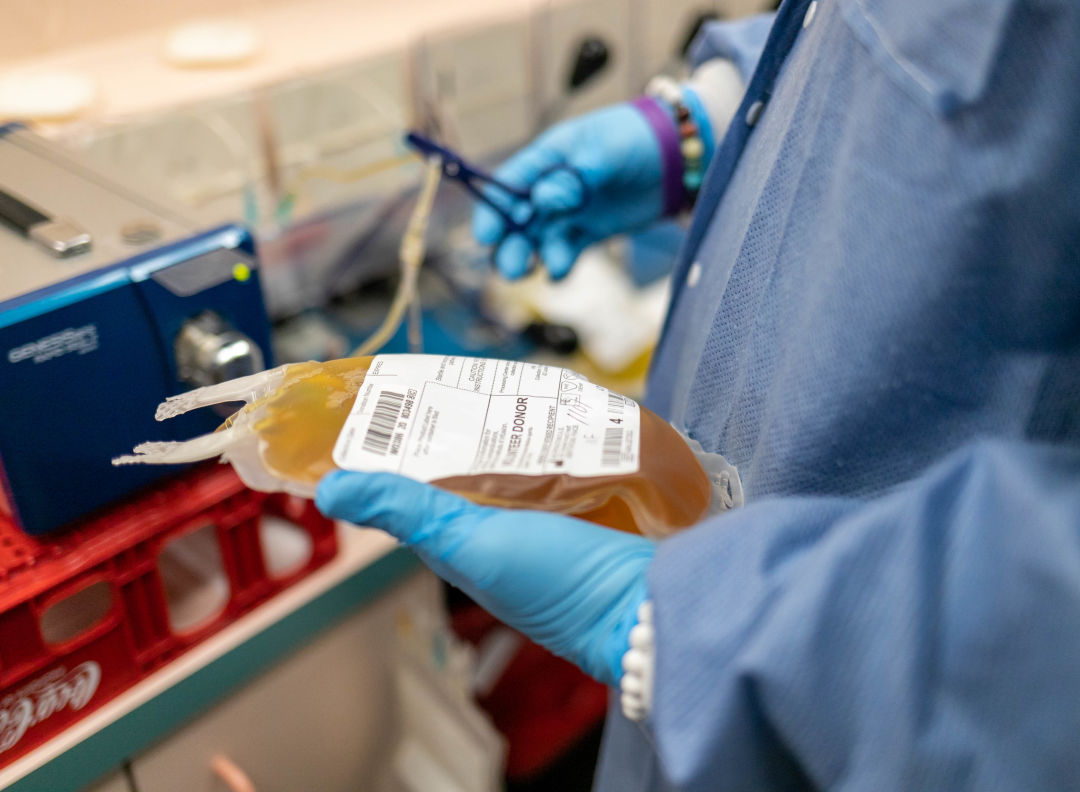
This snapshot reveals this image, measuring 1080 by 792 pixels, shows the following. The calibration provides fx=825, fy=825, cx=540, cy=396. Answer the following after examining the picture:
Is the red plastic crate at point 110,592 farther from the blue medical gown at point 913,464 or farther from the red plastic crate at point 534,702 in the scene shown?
the red plastic crate at point 534,702

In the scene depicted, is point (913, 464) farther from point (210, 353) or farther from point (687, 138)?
point (687, 138)

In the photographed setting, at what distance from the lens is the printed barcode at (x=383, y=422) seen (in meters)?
0.52

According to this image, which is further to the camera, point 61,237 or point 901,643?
point 61,237

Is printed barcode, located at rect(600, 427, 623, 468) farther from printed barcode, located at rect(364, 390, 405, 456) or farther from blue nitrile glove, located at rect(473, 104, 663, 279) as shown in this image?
blue nitrile glove, located at rect(473, 104, 663, 279)

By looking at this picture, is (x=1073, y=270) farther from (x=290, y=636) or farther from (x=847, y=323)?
(x=290, y=636)

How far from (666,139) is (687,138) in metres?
0.03

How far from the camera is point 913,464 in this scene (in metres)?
0.50

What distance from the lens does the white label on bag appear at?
520 millimetres

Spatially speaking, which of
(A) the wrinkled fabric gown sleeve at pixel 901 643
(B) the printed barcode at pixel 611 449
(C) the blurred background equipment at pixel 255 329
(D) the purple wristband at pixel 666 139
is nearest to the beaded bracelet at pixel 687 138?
(D) the purple wristband at pixel 666 139

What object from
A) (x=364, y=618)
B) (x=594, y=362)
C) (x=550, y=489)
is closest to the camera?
(x=550, y=489)

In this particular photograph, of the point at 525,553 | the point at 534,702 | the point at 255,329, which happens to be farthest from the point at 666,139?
the point at 534,702

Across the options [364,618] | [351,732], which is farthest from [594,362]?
[351,732]

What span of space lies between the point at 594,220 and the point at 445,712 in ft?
2.13

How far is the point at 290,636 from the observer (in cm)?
85
